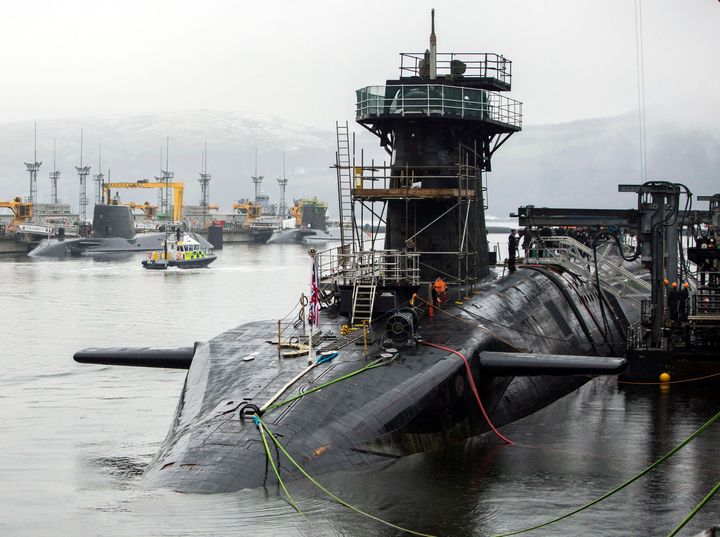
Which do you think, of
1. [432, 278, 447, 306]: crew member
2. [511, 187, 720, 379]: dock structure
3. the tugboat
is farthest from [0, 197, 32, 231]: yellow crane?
[432, 278, 447, 306]: crew member

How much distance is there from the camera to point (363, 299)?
79.7ft

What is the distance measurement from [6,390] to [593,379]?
17572 mm

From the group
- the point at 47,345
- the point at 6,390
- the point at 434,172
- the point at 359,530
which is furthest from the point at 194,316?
the point at 359,530

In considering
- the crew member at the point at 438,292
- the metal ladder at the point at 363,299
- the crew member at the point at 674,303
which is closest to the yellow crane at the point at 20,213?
the crew member at the point at 674,303

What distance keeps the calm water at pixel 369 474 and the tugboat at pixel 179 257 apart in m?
58.1

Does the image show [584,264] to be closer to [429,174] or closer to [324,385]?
[429,174]

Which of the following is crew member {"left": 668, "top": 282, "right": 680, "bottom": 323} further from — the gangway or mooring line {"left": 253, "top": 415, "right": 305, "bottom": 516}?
mooring line {"left": 253, "top": 415, "right": 305, "bottom": 516}

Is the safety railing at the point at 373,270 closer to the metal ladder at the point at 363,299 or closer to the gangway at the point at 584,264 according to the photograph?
the metal ladder at the point at 363,299

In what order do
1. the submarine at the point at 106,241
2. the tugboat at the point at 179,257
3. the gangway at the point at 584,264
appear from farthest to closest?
1. the submarine at the point at 106,241
2. the tugboat at the point at 179,257
3. the gangway at the point at 584,264

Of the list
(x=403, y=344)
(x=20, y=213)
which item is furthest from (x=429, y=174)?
(x=20, y=213)

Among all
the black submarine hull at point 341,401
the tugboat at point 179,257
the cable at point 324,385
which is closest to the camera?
the black submarine hull at point 341,401

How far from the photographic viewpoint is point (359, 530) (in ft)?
53.3

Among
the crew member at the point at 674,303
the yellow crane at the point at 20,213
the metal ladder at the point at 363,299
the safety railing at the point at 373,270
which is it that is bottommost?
the crew member at the point at 674,303

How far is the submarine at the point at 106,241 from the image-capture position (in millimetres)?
128625
